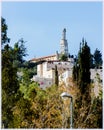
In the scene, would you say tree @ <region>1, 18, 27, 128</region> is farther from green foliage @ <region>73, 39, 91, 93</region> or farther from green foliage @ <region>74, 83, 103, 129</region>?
green foliage @ <region>73, 39, 91, 93</region>

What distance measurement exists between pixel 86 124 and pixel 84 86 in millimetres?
1542

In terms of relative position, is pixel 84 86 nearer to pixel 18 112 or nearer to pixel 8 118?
pixel 18 112

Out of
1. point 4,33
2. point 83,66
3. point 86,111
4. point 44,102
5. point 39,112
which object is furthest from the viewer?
point 83,66

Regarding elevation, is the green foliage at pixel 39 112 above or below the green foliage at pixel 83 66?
below

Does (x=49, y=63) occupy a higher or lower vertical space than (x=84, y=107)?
higher

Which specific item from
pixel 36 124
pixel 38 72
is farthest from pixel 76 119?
pixel 38 72

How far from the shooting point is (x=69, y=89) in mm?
9000

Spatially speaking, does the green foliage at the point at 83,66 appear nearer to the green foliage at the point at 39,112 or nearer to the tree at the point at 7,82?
the green foliage at the point at 39,112

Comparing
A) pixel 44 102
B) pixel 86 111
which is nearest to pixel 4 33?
pixel 44 102

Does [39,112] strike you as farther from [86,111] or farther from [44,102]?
[86,111]

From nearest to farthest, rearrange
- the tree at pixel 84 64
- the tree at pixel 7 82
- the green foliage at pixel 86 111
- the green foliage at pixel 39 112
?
the tree at pixel 7 82 < the green foliage at pixel 39 112 < the green foliage at pixel 86 111 < the tree at pixel 84 64

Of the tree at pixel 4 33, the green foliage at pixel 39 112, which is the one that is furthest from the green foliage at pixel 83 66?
the tree at pixel 4 33

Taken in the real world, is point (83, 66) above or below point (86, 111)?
above

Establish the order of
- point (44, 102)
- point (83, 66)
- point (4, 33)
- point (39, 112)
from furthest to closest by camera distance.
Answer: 1. point (83, 66)
2. point (44, 102)
3. point (39, 112)
4. point (4, 33)
